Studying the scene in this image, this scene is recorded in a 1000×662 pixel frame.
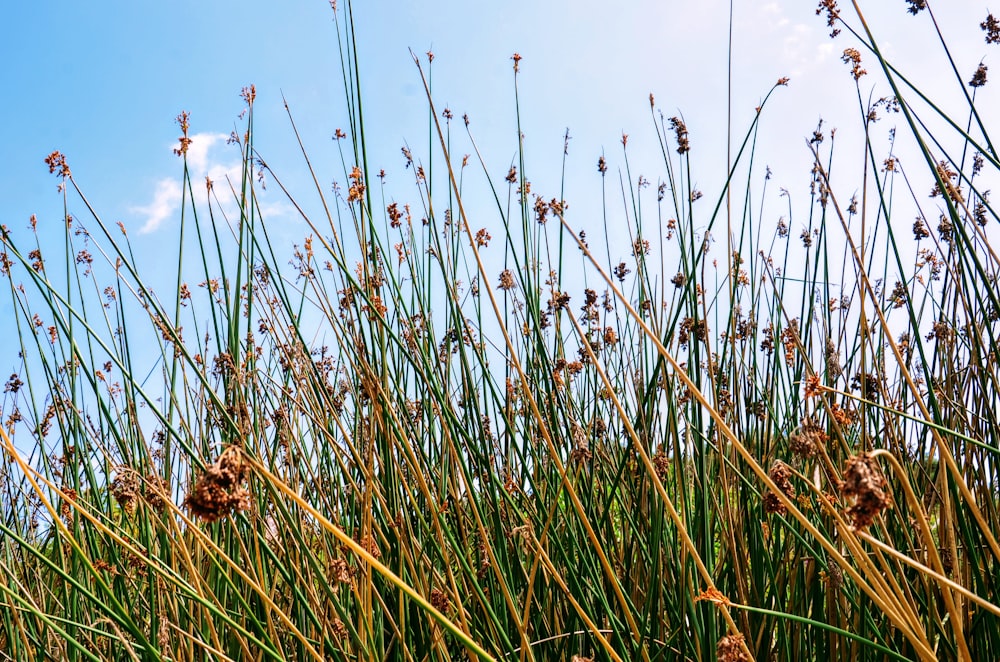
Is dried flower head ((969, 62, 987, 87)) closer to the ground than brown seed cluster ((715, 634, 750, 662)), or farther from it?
farther from it

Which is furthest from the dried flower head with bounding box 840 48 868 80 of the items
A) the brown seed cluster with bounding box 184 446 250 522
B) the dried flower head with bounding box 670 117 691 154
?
the brown seed cluster with bounding box 184 446 250 522

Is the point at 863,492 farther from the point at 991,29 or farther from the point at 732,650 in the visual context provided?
the point at 991,29

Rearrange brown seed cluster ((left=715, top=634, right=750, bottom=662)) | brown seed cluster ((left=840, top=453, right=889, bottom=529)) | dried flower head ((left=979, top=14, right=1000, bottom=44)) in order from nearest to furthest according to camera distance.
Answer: brown seed cluster ((left=840, top=453, right=889, bottom=529)) < brown seed cluster ((left=715, top=634, right=750, bottom=662)) < dried flower head ((left=979, top=14, right=1000, bottom=44))

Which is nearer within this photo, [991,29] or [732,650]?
[732,650]

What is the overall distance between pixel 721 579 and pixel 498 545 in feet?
1.52

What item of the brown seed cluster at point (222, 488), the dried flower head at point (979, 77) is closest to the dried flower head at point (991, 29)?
the dried flower head at point (979, 77)

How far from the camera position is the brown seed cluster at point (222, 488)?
0.60m

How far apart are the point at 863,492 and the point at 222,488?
0.47 metres

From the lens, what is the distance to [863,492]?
1.85ft

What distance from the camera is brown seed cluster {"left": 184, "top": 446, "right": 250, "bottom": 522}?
60 centimetres

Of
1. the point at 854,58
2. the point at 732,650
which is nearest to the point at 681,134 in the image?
the point at 854,58

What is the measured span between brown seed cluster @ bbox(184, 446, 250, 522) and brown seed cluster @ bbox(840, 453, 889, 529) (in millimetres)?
437

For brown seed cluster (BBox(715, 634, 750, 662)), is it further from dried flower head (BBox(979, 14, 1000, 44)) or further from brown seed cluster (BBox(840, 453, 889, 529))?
dried flower head (BBox(979, 14, 1000, 44))

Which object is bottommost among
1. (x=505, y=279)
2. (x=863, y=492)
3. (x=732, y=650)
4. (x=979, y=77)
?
(x=732, y=650)
